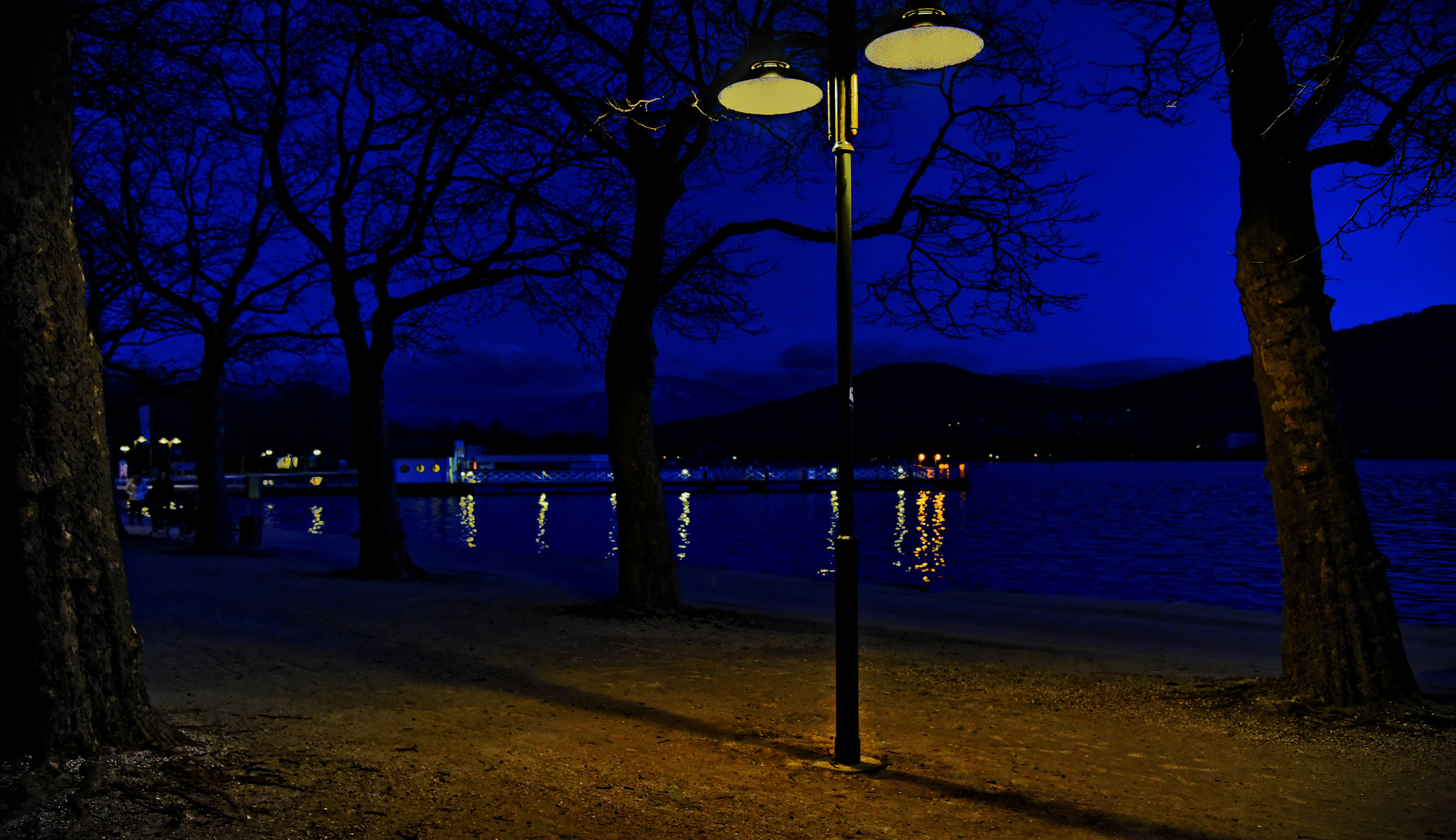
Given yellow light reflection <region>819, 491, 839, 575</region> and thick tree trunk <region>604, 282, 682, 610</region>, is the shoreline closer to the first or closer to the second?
yellow light reflection <region>819, 491, 839, 575</region>

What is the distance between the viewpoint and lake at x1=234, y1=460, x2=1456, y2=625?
2725 centimetres

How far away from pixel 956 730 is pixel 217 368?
785 inches

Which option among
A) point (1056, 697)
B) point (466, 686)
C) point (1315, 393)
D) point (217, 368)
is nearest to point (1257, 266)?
point (1315, 393)

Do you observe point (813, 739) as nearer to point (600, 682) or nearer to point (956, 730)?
point (956, 730)

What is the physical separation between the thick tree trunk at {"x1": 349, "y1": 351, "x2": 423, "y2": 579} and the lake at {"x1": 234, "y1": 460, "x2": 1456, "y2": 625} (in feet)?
41.4

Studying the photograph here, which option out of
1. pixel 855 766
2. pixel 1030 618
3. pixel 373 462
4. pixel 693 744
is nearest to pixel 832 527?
pixel 1030 618

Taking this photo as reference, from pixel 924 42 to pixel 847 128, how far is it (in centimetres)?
66

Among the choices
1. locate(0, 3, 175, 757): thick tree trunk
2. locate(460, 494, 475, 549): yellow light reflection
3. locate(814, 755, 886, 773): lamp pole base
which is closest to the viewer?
locate(0, 3, 175, 757): thick tree trunk

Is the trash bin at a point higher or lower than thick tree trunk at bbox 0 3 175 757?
lower

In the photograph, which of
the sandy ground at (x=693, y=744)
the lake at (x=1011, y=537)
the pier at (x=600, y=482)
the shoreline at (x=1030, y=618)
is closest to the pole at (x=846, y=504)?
the sandy ground at (x=693, y=744)

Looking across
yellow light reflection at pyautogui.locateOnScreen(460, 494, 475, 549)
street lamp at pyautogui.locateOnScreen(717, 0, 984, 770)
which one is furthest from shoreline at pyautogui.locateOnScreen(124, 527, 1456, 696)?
yellow light reflection at pyautogui.locateOnScreen(460, 494, 475, 549)

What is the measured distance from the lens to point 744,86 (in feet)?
19.1

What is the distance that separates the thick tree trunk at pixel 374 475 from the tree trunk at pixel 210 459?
6.63 m

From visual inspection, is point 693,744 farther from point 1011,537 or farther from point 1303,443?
point 1011,537
